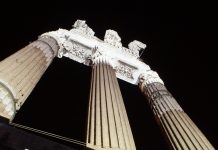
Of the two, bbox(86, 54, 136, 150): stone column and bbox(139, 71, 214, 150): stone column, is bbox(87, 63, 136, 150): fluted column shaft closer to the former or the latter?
bbox(86, 54, 136, 150): stone column

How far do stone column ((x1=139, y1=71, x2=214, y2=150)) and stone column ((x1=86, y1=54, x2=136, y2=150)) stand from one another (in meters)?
1.60

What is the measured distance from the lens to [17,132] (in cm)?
424

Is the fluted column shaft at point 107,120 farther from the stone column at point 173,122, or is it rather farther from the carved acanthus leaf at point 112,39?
the carved acanthus leaf at point 112,39

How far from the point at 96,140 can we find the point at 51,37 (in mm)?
7738

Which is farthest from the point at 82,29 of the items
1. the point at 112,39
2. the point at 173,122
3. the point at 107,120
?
the point at 107,120

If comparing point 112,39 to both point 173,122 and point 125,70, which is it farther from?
point 173,122

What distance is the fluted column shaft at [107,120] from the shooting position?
6215mm

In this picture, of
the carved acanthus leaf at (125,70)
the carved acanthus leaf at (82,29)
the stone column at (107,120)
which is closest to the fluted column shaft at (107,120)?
the stone column at (107,120)

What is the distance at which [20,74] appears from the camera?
8.18 meters

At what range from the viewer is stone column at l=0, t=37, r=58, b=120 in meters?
6.99

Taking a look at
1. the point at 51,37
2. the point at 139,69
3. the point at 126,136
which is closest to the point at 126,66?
the point at 139,69

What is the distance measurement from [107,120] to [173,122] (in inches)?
120

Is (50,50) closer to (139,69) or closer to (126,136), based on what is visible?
(139,69)

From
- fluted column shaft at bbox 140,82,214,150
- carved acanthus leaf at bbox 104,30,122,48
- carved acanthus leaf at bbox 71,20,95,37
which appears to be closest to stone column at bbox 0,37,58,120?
carved acanthus leaf at bbox 71,20,95,37
